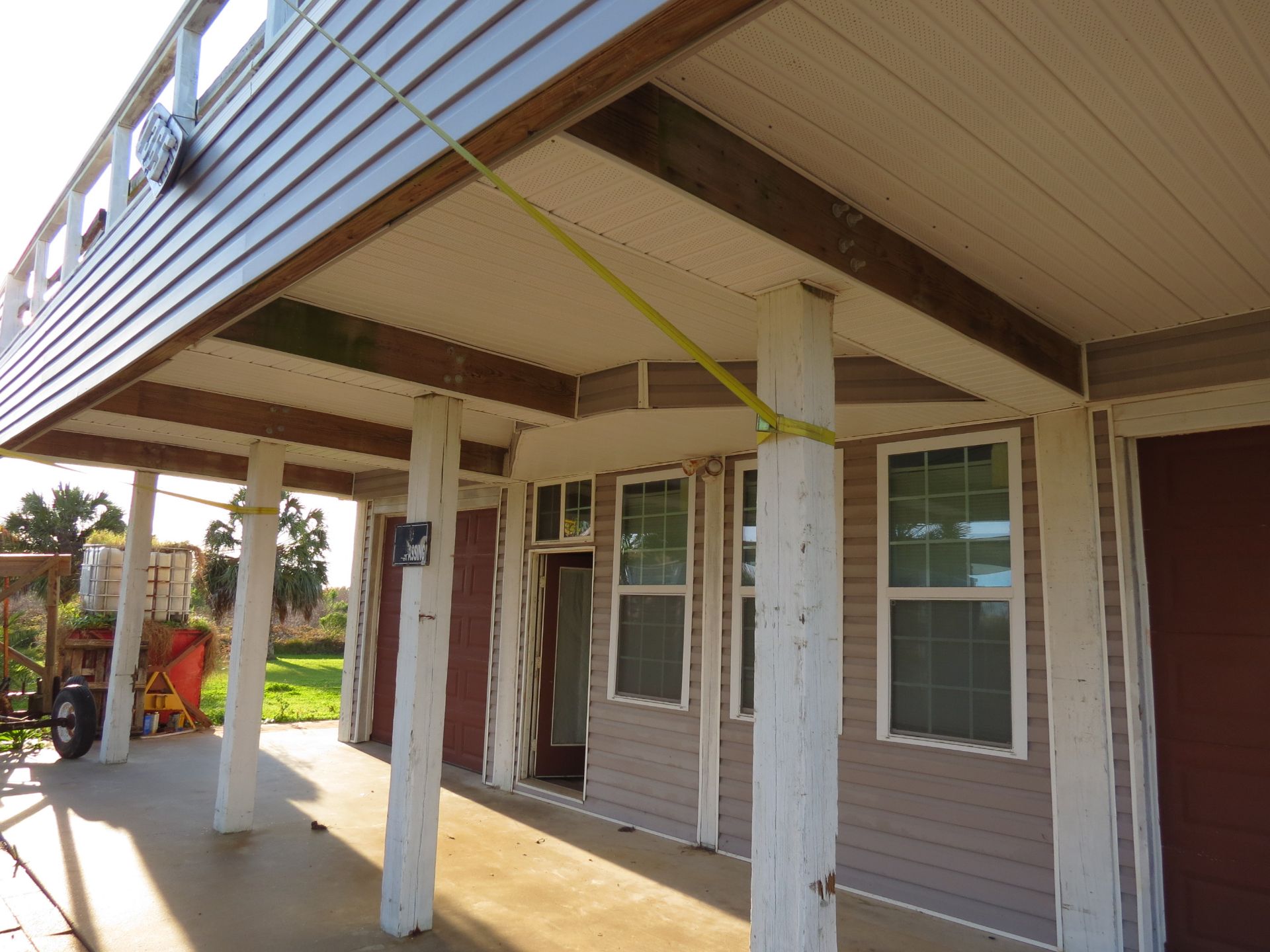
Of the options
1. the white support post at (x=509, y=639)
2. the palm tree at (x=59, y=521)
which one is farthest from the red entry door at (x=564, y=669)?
the palm tree at (x=59, y=521)

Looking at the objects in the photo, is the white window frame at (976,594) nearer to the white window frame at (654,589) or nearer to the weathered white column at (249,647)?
the white window frame at (654,589)

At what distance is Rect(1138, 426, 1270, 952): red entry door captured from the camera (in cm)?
335

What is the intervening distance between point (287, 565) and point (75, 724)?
18.6 meters

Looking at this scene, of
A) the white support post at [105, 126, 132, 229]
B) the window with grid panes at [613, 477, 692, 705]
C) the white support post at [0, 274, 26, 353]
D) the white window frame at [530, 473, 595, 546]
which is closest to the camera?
the white support post at [105, 126, 132, 229]

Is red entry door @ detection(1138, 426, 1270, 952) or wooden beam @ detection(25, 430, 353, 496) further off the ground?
wooden beam @ detection(25, 430, 353, 496)

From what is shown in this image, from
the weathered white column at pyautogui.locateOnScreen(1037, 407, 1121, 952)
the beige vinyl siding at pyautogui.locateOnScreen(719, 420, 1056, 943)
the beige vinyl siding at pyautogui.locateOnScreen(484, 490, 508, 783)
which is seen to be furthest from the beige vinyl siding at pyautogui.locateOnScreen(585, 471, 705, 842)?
the weathered white column at pyautogui.locateOnScreen(1037, 407, 1121, 952)

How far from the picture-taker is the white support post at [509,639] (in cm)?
673

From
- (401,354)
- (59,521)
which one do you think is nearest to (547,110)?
(401,354)

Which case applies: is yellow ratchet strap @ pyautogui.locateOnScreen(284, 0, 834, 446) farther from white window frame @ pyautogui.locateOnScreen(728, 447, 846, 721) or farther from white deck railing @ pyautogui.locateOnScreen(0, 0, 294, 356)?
white window frame @ pyautogui.locateOnScreen(728, 447, 846, 721)

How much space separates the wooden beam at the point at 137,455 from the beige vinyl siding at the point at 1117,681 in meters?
5.95

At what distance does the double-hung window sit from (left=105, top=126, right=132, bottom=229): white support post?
11.4ft

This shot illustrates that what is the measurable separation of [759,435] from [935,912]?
2998mm

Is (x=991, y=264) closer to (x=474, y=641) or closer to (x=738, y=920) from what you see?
(x=738, y=920)

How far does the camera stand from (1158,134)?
206 cm
